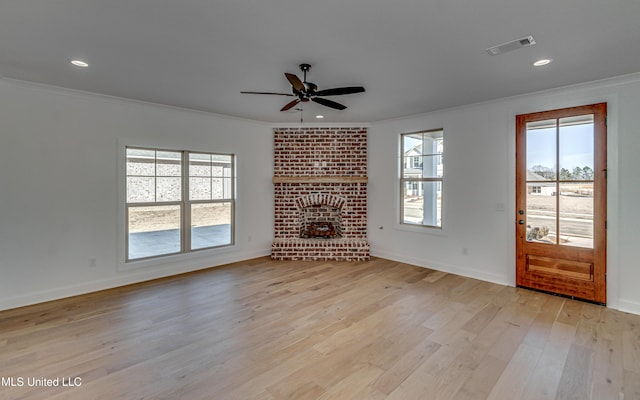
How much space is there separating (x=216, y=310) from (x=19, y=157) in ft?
9.81

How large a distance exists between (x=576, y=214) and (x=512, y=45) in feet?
8.22

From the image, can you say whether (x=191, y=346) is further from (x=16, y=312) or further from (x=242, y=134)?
(x=242, y=134)

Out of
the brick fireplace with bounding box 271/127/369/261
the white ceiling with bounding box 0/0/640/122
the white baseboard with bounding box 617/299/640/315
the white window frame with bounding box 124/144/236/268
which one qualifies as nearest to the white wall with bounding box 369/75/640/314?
the white baseboard with bounding box 617/299/640/315

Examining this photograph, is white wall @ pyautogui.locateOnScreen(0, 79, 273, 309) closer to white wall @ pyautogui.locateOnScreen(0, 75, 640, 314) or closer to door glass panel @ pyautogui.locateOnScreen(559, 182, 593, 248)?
white wall @ pyautogui.locateOnScreen(0, 75, 640, 314)

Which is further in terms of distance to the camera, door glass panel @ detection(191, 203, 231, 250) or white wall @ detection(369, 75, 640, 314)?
door glass panel @ detection(191, 203, 231, 250)

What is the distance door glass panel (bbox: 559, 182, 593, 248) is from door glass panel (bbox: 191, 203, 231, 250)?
17.0ft

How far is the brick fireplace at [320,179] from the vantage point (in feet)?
19.7

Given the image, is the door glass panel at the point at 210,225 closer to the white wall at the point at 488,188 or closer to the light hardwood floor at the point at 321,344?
the light hardwood floor at the point at 321,344

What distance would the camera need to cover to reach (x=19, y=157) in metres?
3.58

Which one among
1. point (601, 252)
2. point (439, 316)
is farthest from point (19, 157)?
point (601, 252)

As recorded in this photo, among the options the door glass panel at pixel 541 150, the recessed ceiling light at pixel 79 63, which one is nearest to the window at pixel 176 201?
the recessed ceiling light at pixel 79 63

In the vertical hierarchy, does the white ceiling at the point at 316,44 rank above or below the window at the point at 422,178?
above

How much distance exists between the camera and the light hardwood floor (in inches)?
85.4

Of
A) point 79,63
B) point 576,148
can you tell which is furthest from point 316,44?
point 576,148
